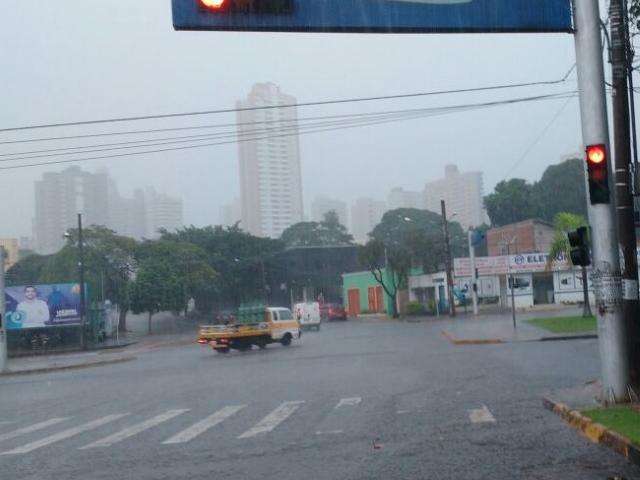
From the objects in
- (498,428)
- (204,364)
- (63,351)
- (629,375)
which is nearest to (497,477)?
(498,428)

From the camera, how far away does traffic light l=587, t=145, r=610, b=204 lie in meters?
13.4

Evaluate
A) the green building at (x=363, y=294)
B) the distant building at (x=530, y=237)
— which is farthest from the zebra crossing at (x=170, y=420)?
the green building at (x=363, y=294)

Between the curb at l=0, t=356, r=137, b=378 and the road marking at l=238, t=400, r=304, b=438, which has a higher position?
the road marking at l=238, t=400, r=304, b=438

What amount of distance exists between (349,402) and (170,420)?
3.39 m

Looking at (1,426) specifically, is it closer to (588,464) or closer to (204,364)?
(588,464)

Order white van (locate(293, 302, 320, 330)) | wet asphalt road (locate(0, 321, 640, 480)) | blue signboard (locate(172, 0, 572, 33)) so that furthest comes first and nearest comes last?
white van (locate(293, 302, 320, 330)) → blue signboard (locate(172, 0, 572, 33)) → wet asphalt road (locate(0, 321, 640, 480))

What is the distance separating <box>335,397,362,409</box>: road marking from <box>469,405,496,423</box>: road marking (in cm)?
264

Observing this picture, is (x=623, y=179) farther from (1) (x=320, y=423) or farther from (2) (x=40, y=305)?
(2) (x=40, y=305)

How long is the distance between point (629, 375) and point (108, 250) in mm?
55928

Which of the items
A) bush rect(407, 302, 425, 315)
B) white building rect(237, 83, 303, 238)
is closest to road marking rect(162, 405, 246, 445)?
bush rect(407, 302, 425, 315)

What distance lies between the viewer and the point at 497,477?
8797 mm

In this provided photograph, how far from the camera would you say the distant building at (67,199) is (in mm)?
169250

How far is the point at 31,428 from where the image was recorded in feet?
50.2

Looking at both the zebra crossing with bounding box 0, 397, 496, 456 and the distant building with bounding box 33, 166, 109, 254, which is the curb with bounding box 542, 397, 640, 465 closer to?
the zebra crossing with bounding box 0, 397, 496, 456
